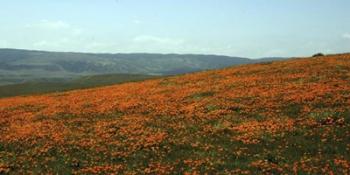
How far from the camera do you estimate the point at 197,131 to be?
25953 millimetres

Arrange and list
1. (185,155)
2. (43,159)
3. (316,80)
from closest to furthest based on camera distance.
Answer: (185,155) < (43,159) < (316,80)

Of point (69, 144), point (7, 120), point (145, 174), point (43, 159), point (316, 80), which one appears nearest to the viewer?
point (145, 174)

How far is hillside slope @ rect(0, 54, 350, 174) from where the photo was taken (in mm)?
20156

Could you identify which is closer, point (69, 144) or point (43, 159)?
point (43, 159)

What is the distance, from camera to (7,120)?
3650 centimetres

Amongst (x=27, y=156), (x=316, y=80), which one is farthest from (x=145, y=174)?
(x=316, y=80)

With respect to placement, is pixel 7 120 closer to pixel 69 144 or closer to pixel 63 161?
pixel 69 144

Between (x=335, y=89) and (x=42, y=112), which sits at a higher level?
(x=335, y=89)

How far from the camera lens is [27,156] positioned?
24.3 m

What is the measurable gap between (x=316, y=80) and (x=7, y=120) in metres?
23.6

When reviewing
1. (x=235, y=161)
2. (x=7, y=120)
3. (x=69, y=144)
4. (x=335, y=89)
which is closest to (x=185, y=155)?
(x=235, y=161)

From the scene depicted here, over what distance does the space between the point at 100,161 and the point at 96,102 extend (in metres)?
19.4

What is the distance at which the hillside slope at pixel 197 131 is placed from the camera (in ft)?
66.1

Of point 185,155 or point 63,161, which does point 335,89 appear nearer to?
point 185,155
